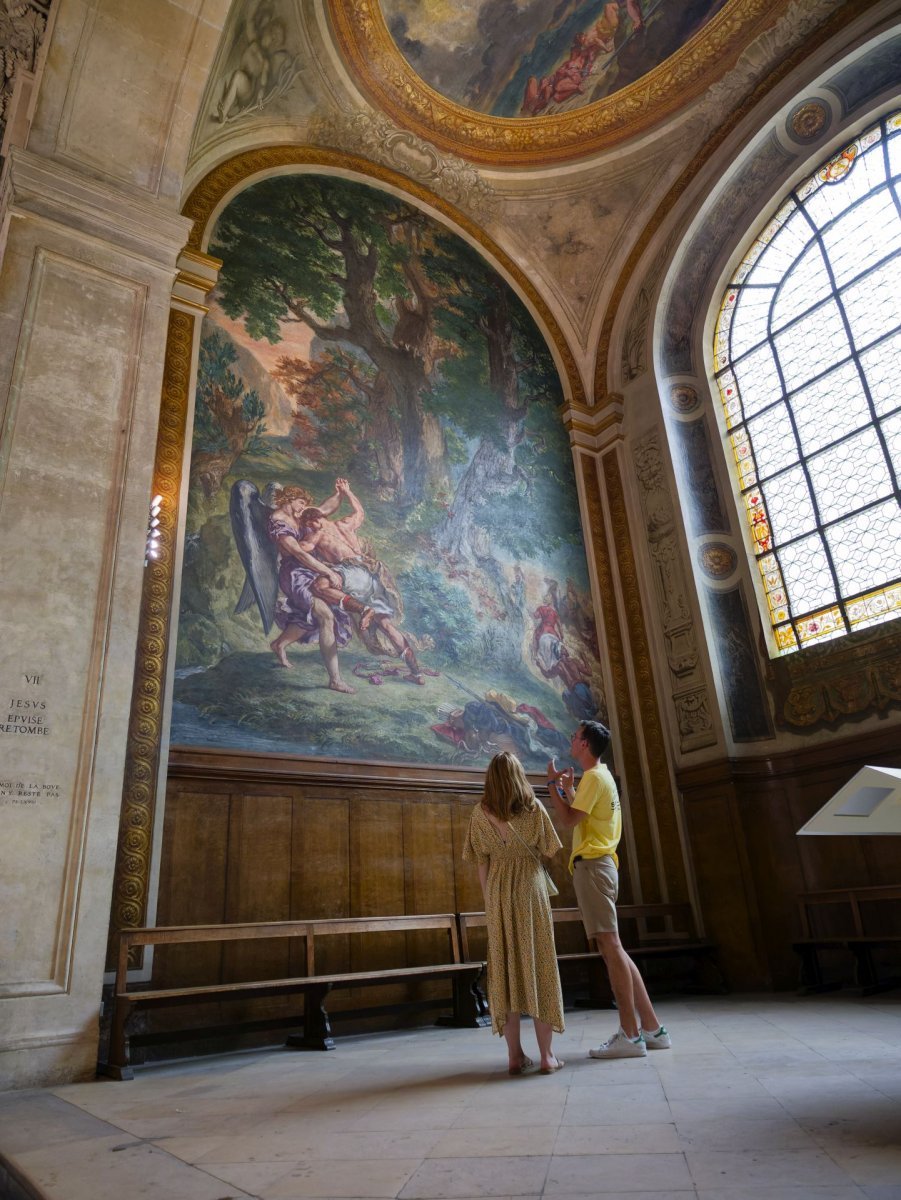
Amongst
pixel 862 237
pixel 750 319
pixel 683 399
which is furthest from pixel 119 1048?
pixel 862 237

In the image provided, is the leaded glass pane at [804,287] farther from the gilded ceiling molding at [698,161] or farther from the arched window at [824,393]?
the gilded ceiling molding at [698,161]

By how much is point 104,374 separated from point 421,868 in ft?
15.8

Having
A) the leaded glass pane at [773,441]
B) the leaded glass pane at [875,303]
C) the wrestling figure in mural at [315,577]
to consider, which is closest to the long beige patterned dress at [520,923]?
the wrestling figure in mural at [315,577]

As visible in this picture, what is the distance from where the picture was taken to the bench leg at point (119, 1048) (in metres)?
4.49

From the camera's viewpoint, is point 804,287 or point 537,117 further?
point 537,117

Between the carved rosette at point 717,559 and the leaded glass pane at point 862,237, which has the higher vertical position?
the leaded glass pane at point 862,237

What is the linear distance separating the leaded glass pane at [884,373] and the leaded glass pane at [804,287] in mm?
1184

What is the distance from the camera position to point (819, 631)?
341 inches

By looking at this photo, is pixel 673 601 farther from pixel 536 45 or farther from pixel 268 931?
pixel 536 45

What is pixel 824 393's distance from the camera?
9.28 m

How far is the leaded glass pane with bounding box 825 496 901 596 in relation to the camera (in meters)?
8.18

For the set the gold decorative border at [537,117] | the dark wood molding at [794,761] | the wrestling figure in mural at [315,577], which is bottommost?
the dark wood molding at [794,761]

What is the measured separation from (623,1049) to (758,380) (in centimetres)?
828

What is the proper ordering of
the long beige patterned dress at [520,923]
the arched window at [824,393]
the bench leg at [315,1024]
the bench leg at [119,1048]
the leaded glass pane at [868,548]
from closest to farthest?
the long beige patterned dress at [520,923]
the bench leg at [119,1048]
the bench leg at [315,1024]
the leaded glass pane at [868,548]
the arched window at [824,393]
